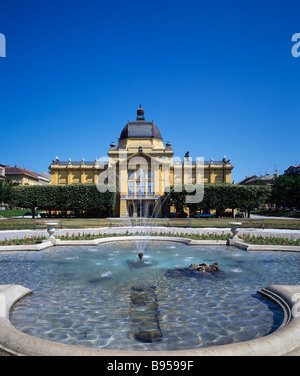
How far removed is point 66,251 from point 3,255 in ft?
10.1

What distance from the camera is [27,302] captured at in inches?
296

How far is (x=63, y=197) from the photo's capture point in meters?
48.8

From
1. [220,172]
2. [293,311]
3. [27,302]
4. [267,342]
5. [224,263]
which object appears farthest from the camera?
[220,172]

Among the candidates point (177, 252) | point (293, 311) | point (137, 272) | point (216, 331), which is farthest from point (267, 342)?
point (177, 252)

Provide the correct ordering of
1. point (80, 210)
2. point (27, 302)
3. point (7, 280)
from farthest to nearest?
point (80, 210)
point (7, 280)
point (27, 302)

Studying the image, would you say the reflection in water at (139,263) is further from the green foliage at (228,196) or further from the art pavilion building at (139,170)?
the art pavilion building at (139,170)

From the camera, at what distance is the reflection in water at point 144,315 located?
5.66m

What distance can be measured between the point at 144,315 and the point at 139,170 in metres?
48.9

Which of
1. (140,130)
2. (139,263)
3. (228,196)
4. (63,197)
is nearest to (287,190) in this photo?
(228,196)

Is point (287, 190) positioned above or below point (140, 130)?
below

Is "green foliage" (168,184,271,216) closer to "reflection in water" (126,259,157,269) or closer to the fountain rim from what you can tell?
"reflection in water" (126,259,157,269)

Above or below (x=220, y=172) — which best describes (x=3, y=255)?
below

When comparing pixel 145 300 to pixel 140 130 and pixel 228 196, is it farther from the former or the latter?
pixel 140 130

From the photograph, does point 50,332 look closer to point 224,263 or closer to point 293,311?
point 293,311
